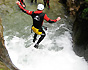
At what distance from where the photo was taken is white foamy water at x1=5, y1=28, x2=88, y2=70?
168 inches

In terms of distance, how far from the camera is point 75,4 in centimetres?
698

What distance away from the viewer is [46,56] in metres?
4.73

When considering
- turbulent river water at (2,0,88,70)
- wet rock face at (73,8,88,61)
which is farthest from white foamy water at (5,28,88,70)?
wet rock face at (73,8,88,61)

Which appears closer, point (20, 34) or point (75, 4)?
point (20, 34)

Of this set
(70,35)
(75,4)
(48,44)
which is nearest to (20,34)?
(48,44)

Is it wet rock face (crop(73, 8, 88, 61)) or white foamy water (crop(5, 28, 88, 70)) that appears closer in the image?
wet rock face (crop(73, 8, 88, 61))

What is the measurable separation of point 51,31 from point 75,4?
8.98 ft

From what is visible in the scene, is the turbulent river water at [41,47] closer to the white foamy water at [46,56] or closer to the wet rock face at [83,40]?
the white foamy water at [46,56]

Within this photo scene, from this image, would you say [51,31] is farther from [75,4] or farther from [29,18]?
[75,4]

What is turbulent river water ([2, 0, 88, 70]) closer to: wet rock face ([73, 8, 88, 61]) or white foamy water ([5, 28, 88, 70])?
white foamy water ([5, 28, 88, 70])

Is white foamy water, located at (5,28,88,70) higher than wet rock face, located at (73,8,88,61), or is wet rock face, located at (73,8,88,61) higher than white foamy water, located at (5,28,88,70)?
wet rock face, located at (73,8,88,61)

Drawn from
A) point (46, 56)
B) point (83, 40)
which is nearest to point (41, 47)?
point (46, 56)

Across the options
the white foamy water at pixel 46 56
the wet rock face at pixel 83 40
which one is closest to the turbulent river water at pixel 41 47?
the white foamy water at pixel 46 56

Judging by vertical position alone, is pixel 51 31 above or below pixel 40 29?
below
